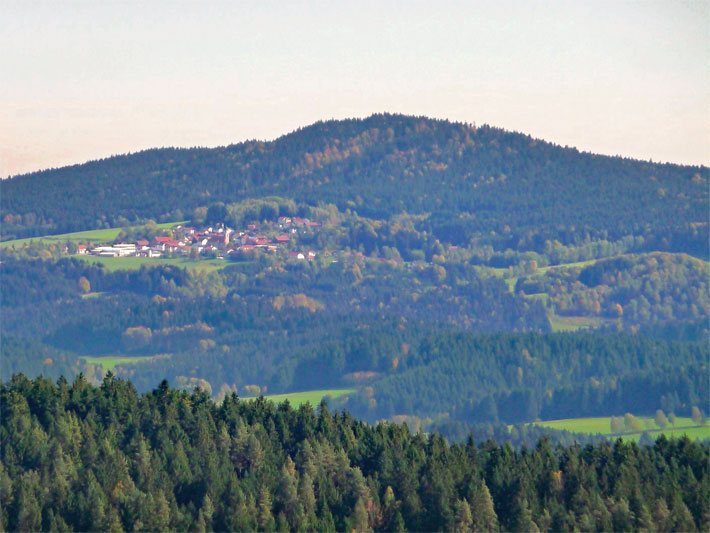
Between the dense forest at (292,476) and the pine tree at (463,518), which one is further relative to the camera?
the pine tree at (463,518)

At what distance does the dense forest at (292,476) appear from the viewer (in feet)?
340

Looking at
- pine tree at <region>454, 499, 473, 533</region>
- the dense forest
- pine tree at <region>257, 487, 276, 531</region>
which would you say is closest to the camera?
pine tree at <region>257, 487, 276, 531</region>

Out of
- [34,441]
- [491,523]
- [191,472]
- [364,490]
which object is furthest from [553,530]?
[34,441]

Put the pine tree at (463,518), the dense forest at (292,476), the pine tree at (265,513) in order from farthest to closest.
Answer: the pine tree at (463,518) < the dense forest at (292,476) < the pine tree at (265,513)

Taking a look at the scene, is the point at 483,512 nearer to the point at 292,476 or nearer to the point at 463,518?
the point at 463,518

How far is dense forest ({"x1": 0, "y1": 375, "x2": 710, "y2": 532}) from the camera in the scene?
103688 millimetres

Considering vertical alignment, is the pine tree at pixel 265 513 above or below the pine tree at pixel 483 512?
above

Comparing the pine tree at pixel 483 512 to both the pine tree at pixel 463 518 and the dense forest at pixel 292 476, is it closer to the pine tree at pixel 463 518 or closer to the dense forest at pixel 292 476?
the dense forest at pixel 292 476

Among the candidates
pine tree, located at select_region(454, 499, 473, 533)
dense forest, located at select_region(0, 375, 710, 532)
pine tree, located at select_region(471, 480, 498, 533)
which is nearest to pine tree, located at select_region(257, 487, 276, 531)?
dense forest, located at select_region(0, 375, 710, 532)

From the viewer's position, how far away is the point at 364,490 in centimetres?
11000

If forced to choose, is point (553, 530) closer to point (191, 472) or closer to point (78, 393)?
point (191, 472)

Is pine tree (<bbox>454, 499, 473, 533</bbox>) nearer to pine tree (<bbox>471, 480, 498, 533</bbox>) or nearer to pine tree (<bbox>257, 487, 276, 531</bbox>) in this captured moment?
pine tree (<bbox>471, 480, 498, 533</bbox>)

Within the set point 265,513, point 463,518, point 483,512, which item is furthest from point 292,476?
point 483,512

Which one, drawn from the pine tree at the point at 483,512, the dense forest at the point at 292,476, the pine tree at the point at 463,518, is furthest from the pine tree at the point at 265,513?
the pine tree at the point at 483,512
